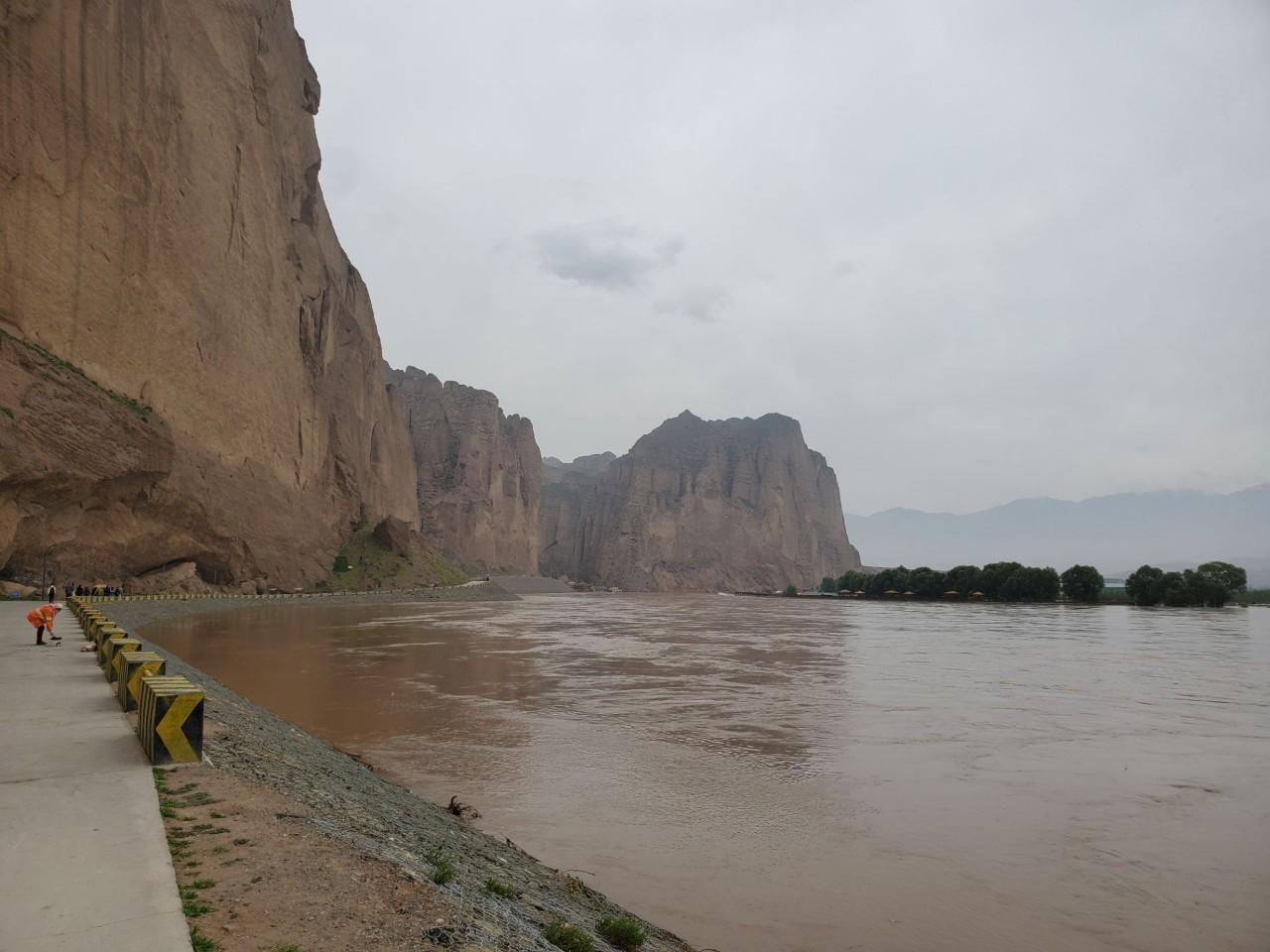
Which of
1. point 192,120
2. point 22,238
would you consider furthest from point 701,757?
point 192,120

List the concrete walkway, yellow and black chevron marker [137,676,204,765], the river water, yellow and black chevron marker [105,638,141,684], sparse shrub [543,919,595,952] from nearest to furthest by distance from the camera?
the concrete walkway → sparse shrub [543,919,595,952] → the river water → yellow and black chevron marker [137,676,204,765] → yellow and black chevron marker [105,638,141,684]

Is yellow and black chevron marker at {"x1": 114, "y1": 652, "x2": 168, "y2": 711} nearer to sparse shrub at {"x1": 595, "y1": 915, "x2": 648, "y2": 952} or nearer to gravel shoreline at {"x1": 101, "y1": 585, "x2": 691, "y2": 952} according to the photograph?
gravel shoreline at {"x1": 101, "y1": 585, "x2": 691, "y2": 952}

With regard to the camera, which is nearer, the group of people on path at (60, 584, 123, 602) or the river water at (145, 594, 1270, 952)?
the river water at (145, 594, 1270, 952)

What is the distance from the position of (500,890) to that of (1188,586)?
104 m

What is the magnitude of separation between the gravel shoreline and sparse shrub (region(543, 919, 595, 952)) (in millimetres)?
153

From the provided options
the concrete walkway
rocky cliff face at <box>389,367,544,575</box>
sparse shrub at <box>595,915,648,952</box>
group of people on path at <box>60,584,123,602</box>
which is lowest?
sparse shrub at <box>595,915,648,952</box>

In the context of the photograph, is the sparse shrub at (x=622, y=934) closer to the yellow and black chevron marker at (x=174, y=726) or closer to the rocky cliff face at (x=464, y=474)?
the yellow and black chevron marker at (x=174, y=726)

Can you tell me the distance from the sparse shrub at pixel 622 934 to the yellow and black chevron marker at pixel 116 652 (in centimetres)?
992

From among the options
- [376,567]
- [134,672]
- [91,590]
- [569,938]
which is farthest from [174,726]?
[376,567]

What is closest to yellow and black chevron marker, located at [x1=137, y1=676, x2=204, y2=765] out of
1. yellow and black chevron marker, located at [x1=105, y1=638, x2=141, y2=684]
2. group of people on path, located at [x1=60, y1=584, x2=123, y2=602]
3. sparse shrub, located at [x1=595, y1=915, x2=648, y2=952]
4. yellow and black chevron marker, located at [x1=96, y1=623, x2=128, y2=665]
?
yellow and black chevron marker, located at [x1=105, y1=638, x2=141, y2=684]

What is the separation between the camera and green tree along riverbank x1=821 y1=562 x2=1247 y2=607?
87062mm

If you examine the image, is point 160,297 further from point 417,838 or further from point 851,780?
point 851,780

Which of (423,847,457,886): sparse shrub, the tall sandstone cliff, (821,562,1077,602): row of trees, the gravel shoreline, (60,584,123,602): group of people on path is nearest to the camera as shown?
the gravel shoreline

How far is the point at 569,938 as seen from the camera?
5.79m
